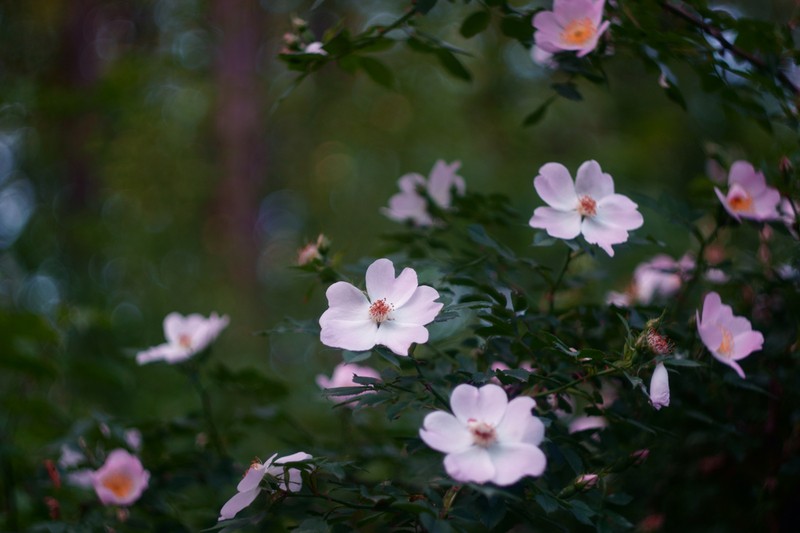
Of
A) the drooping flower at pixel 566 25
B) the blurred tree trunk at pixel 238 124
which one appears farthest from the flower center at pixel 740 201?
the blurred tree trunk at pixel 238 124

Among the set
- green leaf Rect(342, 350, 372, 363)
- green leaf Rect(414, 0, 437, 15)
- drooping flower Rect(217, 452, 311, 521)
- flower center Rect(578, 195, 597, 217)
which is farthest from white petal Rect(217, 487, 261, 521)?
green leaf Rect(414, 0, 437, 15)

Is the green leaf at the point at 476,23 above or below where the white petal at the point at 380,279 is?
above

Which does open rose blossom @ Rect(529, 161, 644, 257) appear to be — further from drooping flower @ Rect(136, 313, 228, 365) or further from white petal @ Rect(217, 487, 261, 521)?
drooping flower @ Rect(136, 313, 228, 365)

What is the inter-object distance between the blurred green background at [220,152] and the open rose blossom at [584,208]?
70cm

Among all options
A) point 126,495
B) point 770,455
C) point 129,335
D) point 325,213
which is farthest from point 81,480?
point 325,213

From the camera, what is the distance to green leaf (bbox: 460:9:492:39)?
1.01 metres

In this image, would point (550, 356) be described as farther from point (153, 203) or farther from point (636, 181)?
point (153, 203)

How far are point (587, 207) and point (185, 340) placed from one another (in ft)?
2.19

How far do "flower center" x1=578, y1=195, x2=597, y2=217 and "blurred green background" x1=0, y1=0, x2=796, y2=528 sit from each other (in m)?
0.73

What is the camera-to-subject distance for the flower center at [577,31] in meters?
0.88

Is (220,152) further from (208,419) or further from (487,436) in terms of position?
(487,436)

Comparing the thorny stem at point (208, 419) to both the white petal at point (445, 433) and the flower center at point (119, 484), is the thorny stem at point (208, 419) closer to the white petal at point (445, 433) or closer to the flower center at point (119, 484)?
the flower center at point (119, 484)

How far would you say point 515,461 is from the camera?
588 mm

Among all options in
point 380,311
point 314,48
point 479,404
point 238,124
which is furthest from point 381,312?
point 238,124
